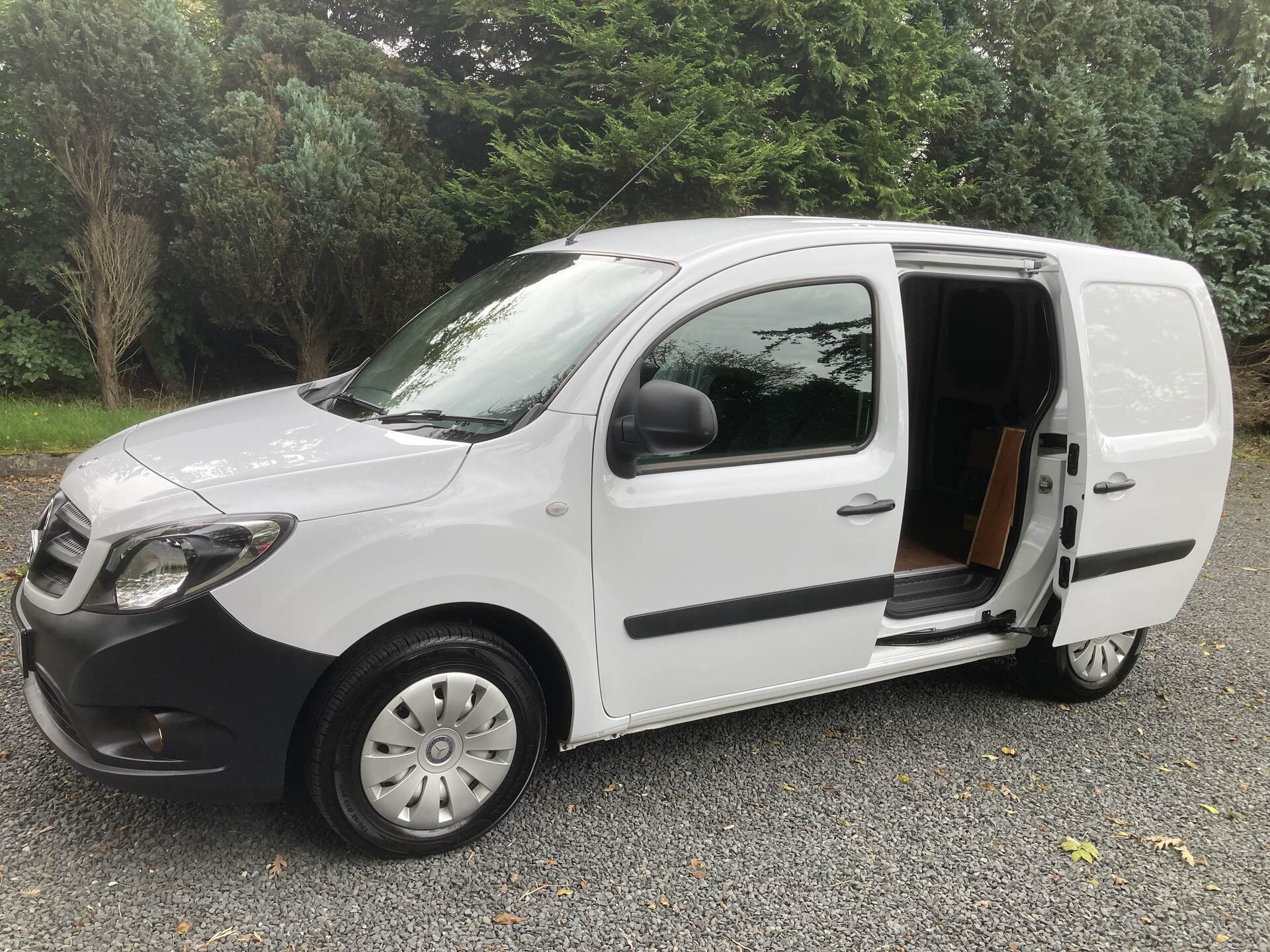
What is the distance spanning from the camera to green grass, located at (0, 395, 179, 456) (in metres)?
7.68

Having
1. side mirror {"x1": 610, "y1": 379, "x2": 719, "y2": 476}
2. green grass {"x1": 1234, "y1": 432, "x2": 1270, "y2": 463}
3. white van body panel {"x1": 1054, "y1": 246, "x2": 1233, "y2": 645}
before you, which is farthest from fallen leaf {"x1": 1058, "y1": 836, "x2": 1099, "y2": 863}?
green grass {"x1": 1234, "y1": 432, "x2": 1270, "y2": 463}

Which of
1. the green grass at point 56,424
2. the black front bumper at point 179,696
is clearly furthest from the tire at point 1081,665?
the green grass at point 56,424

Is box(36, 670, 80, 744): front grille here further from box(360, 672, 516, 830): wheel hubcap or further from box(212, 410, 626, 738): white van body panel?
box(360, 672, 516, 830): wheel hubcap

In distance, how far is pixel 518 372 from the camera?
3086 mm

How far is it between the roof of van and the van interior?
16 centimetres

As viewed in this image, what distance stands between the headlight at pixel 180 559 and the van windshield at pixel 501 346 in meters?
0.64

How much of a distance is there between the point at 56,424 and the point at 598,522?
288 inches

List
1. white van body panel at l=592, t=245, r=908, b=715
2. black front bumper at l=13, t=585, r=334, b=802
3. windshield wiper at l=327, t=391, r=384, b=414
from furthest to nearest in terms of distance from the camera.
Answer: windshield wiper at l=327, t=391, r=384, b=414 → white van body panel at l=592, t=245, r=908, b=715 → black front bumper at l=13, t=585, r=334, b=802

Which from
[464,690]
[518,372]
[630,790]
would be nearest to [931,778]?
[630,790]

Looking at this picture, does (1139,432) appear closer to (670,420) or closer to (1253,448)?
(670,420)

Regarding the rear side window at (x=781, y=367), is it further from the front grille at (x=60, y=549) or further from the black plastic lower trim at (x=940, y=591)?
the front grille at (x=60, y=549)

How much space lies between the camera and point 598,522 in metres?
2.87

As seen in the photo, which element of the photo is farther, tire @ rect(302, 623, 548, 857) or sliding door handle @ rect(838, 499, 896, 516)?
sliding door handle @ rect(838, 499, 896, 516)

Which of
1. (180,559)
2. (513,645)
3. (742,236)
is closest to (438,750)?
(513,645)
